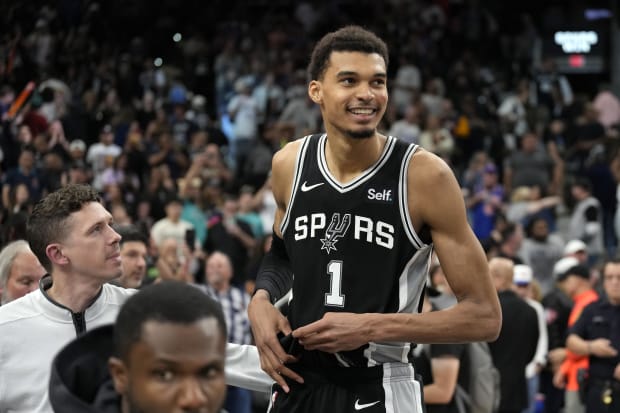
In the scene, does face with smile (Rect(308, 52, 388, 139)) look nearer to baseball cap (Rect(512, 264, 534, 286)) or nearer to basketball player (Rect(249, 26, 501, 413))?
basketball player (Rect(249, 26, 501, 413))

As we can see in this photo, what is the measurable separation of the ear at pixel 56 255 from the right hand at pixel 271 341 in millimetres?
774

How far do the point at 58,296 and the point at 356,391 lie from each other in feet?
3.93

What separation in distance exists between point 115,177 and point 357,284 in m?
12.6

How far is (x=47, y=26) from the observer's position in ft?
77.4

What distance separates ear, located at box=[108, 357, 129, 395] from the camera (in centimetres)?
284

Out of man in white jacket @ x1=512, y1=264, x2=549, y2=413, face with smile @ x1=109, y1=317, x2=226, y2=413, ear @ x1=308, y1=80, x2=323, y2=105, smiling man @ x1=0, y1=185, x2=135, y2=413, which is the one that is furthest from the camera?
man in white jacket @ x1=512, y1=264, x2=549, y2=413

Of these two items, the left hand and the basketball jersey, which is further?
the basketball jersey

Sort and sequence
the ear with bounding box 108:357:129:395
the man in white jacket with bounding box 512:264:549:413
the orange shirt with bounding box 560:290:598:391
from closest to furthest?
the ear with bounding box 108:357:129:395
the orange shirt with bounding box 560:290:598:391
the man in white jacket with bounding box 512:264:549:413

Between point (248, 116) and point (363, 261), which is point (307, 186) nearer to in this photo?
point (363, 261)

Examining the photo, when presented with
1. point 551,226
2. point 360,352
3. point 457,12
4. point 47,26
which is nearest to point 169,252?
point 360,352

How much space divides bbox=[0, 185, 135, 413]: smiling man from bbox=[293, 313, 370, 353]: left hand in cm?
71

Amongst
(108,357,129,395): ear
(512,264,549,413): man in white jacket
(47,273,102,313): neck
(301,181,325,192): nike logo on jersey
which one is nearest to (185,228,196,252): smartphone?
(512,264,549,413): man in white jacket

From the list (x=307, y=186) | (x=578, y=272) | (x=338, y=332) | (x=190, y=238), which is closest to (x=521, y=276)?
(x=578, y=272)

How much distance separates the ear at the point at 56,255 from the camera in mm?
4559
